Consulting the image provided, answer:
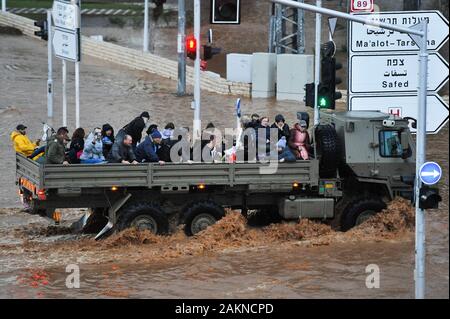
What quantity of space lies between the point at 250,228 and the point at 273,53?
1725 centimetres

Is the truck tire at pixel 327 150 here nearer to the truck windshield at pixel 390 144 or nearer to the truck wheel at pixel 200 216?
the truck windshield at pixel 390 144

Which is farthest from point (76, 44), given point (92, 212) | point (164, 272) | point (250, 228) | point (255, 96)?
point (255, 96)

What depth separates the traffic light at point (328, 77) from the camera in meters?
19.8

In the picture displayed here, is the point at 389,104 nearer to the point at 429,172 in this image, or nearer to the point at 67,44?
the point at 429,172

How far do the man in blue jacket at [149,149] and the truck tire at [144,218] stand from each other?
822 millimetres

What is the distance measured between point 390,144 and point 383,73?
1.76m

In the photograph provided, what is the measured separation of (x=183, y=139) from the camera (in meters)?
19.5

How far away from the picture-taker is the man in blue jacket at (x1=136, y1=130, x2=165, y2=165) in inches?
751

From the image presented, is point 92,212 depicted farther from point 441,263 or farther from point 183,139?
point 441,263

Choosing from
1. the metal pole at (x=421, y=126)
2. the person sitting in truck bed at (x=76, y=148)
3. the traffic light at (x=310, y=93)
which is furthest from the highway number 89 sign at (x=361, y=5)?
the metal pole at (x=421, y=126)

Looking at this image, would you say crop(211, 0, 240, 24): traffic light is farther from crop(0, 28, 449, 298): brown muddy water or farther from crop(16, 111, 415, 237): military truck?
crop(0, 28, 449, 298): brown muddy water

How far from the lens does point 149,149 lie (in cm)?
1909

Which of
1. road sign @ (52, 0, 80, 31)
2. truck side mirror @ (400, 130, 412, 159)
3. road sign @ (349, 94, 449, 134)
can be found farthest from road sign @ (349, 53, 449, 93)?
road sign @ (52, 0, 80, 31)

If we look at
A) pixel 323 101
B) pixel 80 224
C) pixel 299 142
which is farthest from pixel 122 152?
pixel 323 101
